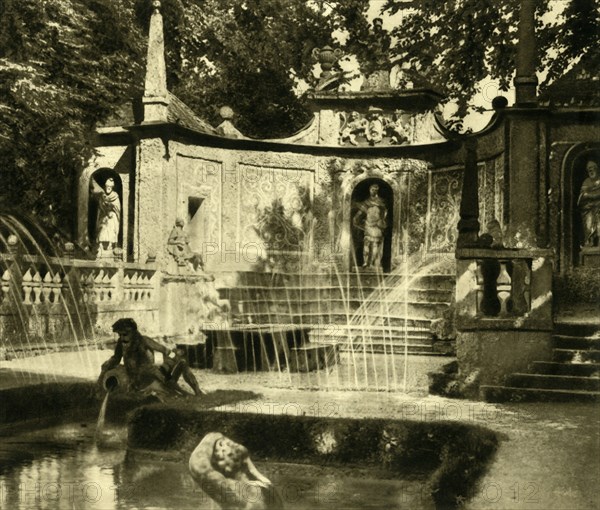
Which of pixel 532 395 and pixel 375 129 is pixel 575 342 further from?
pixel 375 129

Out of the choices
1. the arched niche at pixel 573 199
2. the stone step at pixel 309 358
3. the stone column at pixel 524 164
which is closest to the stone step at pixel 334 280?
the stone column at pixel 524 164

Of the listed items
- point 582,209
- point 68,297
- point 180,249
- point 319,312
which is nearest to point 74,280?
point 68,297

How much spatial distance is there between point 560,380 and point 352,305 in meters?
8.10

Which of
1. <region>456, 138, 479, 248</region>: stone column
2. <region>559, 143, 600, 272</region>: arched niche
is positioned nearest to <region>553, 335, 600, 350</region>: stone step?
<region>456, 138, 479, 248</region>: stone column

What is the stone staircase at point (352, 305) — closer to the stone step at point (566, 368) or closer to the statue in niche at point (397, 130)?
the statue in niche at point (397, 130)

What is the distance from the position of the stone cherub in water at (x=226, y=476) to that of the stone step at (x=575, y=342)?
5196 millimetres

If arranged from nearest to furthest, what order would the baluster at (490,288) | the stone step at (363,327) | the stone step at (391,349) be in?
1. the baluster at (490,288)
2. the stone step at (391,349)
3. the stone step at (363,327)

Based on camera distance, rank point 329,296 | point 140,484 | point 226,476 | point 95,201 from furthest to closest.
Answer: point 95,201
point 329,296
point 140,484
point 226,476

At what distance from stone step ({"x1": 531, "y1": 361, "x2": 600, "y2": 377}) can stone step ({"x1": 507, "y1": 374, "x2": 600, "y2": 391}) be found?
15 centimetres

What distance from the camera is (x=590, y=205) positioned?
14453 millimetres

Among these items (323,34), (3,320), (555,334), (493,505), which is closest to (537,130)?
(323,34)

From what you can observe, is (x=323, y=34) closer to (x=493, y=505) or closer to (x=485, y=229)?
(x=485, y=229)

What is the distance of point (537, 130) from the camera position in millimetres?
14938

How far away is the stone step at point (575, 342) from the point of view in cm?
923
